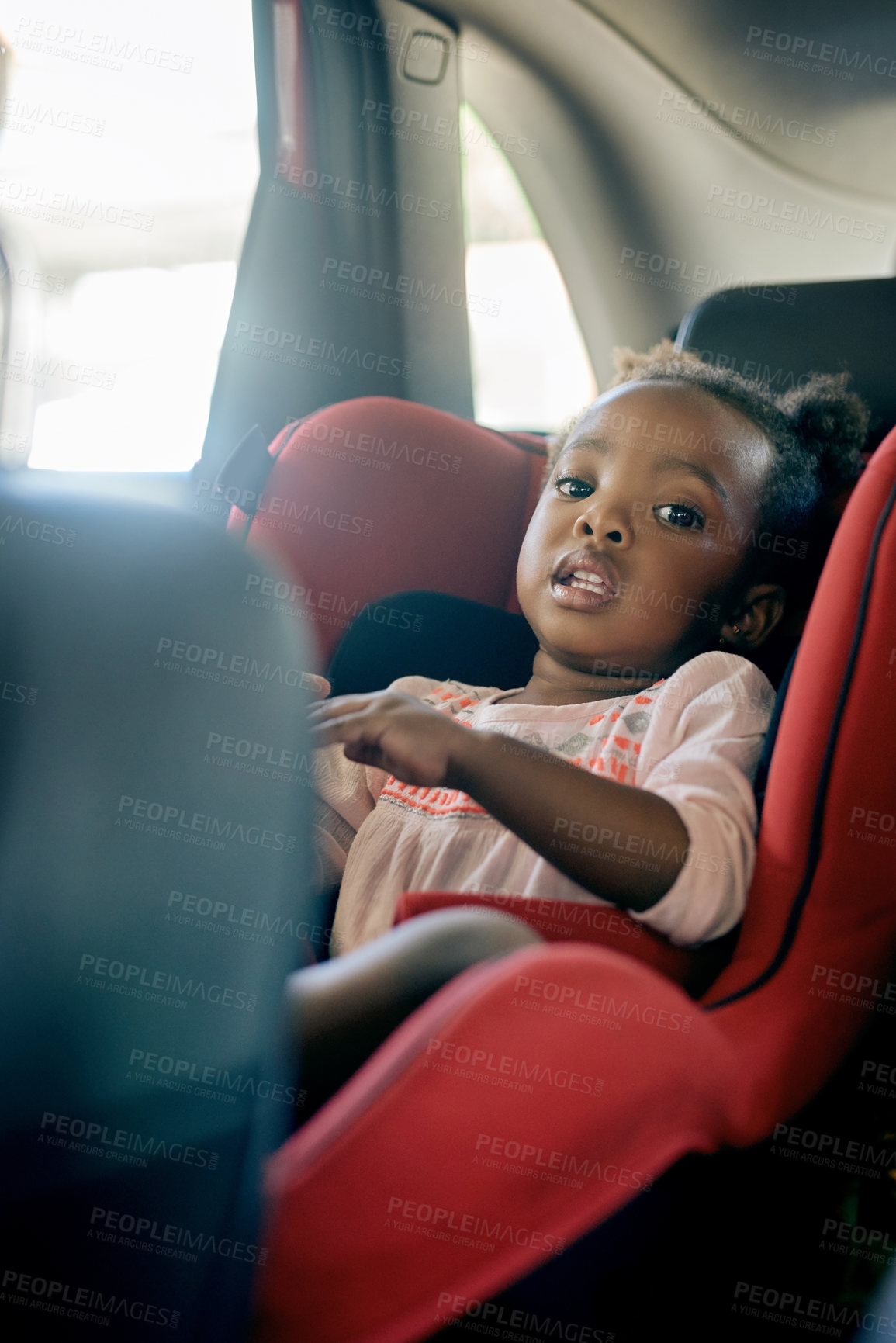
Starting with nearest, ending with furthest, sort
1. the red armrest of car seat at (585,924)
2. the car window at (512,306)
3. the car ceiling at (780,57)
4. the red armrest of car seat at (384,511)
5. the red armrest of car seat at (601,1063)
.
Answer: the red armrest of car seat at (601,1063), the red armrest of car seat at (585,924), the red armrest of car seat at (384,511), the car ceiling at (780,57), the car window at (512,306)

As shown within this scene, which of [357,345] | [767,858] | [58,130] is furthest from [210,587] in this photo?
[357,345]

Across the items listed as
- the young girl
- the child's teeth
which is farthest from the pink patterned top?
the child's teeth

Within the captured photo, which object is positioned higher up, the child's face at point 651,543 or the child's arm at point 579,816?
the child's face at point 651,543

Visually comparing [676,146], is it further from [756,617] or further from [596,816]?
[596,816]

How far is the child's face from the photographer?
0.91 m

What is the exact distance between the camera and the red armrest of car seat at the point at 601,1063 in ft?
1.49

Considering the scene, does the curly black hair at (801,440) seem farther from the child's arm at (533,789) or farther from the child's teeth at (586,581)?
the child's arm at (533,789)

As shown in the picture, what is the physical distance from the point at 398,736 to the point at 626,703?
30 centimetres

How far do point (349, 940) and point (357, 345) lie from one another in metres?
1.30

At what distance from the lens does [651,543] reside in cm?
90

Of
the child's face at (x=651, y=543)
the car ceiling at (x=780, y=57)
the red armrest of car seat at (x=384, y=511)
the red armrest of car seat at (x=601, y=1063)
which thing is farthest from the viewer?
the car ceiling at (x=780, y=57)

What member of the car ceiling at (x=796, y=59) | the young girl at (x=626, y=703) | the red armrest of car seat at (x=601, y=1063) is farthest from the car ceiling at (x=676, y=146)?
the red armrest of car seat at (x=601, y=1063)

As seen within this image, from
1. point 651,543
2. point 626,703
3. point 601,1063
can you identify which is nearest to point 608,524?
point 651,543

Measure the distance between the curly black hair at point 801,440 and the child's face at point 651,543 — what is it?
0.02m
